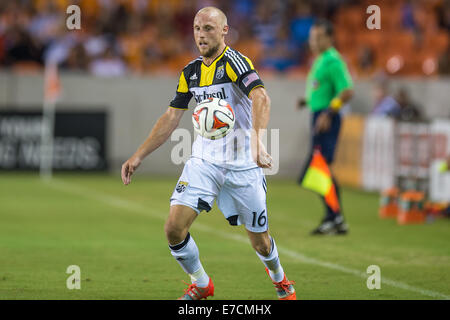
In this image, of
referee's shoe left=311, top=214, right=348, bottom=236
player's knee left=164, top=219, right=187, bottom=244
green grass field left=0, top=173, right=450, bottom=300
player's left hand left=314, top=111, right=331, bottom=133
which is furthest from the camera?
referee's shoe left=311, top=214, right=348, bottom=236

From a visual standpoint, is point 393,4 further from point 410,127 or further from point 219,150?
point 219,150

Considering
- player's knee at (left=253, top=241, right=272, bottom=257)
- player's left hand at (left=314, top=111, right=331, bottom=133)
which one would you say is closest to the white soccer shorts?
player's knee at (left=253, top=241, right=272, bottom=257)

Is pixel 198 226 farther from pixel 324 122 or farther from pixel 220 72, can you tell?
pixel 220 72

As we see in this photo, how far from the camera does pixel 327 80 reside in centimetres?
1113

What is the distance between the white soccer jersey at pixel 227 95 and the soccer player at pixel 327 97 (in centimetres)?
420

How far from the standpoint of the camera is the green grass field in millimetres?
7379

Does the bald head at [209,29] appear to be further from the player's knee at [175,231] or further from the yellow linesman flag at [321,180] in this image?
the yellow linesman flag at [321,180]

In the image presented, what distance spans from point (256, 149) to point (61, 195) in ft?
32.8

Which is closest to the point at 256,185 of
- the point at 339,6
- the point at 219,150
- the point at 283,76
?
the point at 219,150

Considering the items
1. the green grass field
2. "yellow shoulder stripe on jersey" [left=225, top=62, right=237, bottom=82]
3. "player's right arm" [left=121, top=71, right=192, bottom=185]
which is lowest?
the green grass field

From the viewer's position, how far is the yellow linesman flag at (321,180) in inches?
430

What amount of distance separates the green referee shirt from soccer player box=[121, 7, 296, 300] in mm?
4336

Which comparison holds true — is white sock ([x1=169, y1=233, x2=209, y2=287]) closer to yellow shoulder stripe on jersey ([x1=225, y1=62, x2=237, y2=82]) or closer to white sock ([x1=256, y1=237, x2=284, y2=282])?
white sock ([x1=256, y1=237, x2=284, y2=282])

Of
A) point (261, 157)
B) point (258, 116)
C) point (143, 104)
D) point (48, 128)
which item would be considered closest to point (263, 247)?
point (261, 157)
